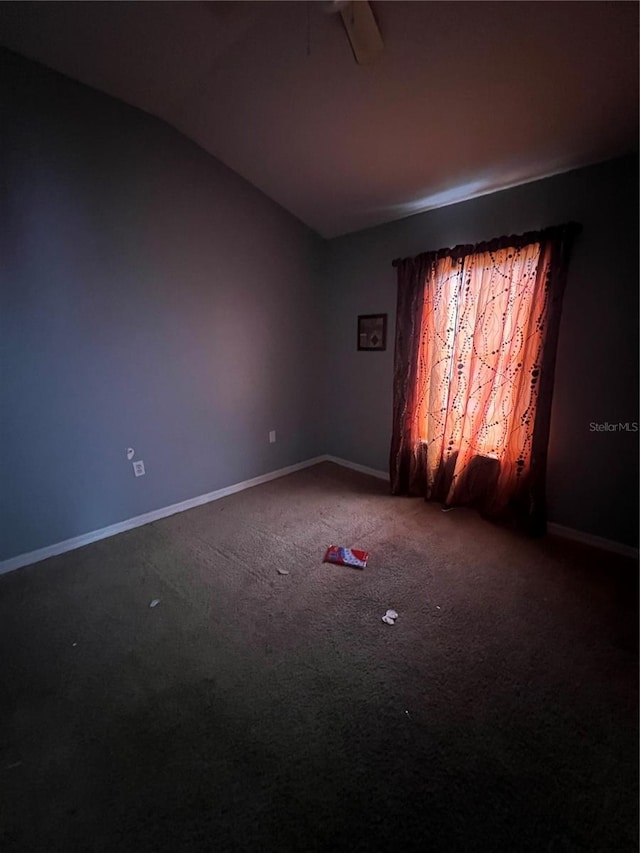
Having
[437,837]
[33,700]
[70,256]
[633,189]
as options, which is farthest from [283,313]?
[437,837]

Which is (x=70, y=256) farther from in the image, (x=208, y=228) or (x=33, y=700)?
(x=33, y=700)

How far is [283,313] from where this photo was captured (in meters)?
3.08

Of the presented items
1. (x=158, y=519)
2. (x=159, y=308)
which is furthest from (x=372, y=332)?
(x=158, y=519)

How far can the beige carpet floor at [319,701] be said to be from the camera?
0.92 m

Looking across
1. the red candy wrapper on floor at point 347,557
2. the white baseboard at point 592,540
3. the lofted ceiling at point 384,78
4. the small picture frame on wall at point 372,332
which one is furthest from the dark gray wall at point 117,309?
the white baseboard at point 592,540

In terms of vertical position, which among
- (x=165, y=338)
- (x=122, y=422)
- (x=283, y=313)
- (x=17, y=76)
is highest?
(x=17, y=76)

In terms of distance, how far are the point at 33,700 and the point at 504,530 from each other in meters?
2.59

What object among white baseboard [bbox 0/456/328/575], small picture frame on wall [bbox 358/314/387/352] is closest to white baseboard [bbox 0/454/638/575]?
white baseboard [bbox 0/456/328/575]

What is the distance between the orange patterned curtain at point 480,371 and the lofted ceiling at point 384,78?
0.50 metres

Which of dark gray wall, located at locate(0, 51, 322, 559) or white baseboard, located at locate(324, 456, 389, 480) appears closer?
dark gray wall, located at locate(0, 51, 322, 559)

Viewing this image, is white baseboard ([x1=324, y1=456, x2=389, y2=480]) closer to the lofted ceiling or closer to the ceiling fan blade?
the lofted ceiling

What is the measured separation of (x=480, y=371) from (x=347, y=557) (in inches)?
61.5

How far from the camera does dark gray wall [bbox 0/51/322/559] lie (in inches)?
71.3

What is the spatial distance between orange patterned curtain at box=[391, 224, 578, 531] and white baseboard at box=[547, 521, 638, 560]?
15cm
